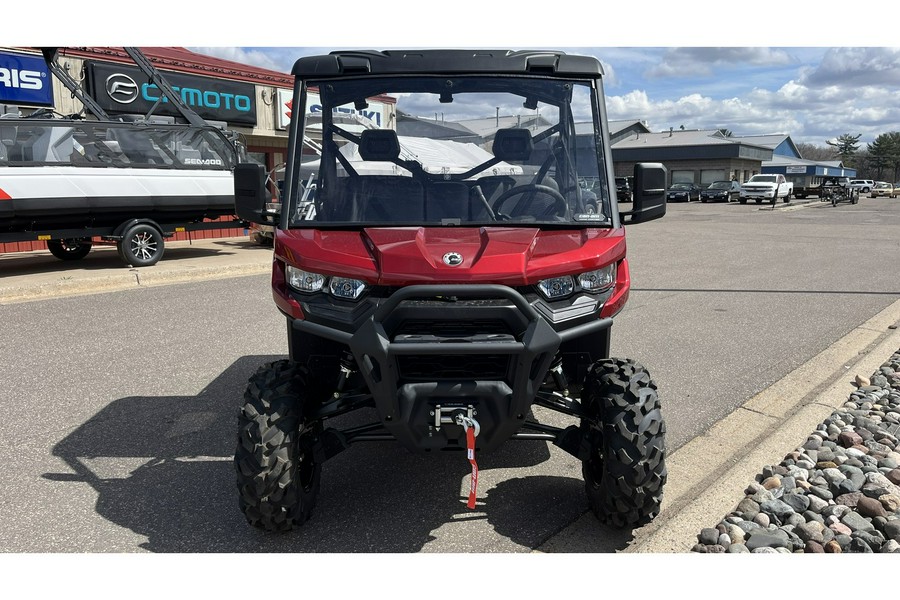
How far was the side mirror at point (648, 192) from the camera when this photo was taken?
374cm

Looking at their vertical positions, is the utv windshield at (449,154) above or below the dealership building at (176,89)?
below

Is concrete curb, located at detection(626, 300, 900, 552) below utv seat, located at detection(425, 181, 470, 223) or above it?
below

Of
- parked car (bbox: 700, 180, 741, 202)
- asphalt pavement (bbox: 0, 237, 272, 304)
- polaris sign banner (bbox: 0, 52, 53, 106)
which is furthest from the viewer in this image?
parked car (bbox: 700, 180, 741, 202)

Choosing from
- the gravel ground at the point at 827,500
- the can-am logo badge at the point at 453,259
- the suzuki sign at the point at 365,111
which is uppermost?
the suzuki sign at the point at 365,111

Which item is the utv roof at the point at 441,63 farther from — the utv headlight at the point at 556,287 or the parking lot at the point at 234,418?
the parking lot at the point at 234,418

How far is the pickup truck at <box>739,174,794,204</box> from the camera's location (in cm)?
4434

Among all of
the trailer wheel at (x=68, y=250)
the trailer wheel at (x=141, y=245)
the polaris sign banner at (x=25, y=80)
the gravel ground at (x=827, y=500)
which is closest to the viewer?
the gravel ground at (x=827, y=500)

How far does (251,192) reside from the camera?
371 centimetres

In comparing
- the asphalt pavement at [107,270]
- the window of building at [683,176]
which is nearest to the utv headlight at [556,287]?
the asphalt pavement at [107,270]

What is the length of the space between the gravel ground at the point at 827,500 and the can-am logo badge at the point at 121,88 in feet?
51.8

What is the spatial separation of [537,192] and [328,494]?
1980mm

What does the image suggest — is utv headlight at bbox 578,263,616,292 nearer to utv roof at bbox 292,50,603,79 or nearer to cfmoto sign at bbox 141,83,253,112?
utv roof at bbox 292,50,603,79

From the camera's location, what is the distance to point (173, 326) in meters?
7.87

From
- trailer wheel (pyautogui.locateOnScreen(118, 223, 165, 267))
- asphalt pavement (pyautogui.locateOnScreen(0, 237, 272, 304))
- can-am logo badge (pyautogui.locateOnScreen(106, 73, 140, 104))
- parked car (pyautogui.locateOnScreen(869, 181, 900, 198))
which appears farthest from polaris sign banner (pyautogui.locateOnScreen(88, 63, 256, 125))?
parked car (pyautogui.locateOnScreen(869, 181, 900, 198))
